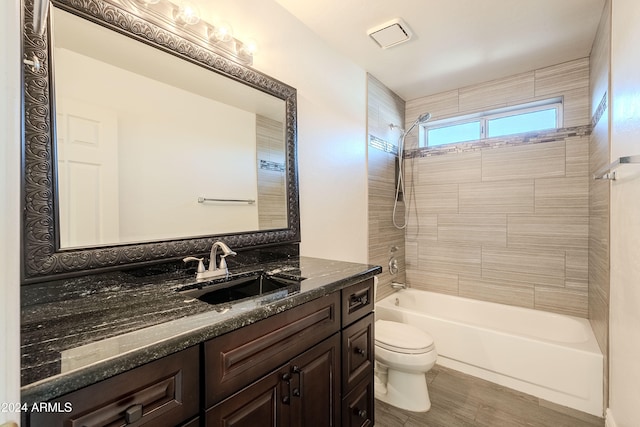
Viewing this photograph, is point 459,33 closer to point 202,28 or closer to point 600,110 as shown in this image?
point 600,110

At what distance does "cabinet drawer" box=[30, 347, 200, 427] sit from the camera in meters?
0.56

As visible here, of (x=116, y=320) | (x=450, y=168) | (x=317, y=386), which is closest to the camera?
(x=116, y=320)

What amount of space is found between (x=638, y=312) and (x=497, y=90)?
2.22 metres

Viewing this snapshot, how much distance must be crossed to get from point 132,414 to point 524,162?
3084 mm

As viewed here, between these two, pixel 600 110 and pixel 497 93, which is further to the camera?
pixel 497 93

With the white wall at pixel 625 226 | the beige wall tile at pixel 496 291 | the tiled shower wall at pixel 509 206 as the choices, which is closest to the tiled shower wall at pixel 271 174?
the white wall at pixel 625 226

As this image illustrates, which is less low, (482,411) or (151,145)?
(151,145)

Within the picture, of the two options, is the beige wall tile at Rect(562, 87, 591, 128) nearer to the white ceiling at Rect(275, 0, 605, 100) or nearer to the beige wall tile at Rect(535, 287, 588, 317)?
the white ceiling at Rect(275, 0, 605, 100)

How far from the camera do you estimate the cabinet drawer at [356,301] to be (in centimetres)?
128

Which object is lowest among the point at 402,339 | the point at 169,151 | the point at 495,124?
the point at 402,339

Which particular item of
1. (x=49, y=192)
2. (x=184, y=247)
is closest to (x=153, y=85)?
(x=49, y=192)

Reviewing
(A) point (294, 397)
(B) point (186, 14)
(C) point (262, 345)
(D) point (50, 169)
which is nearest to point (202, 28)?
(B) point (186, 14)

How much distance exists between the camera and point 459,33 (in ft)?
6.73
